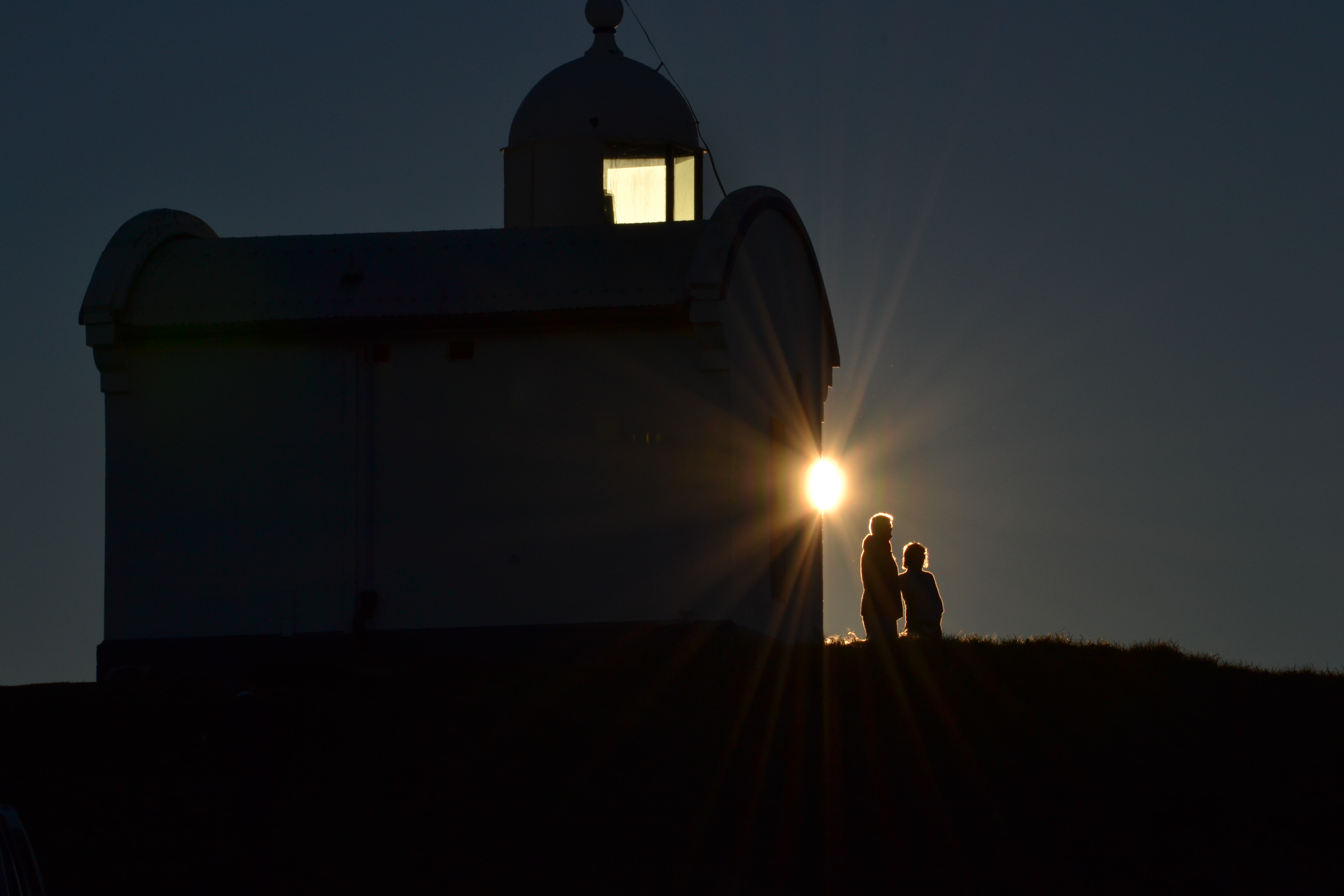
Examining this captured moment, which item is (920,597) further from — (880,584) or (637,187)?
(637,187)

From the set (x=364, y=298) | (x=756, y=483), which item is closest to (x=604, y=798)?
(x=756, y=483)

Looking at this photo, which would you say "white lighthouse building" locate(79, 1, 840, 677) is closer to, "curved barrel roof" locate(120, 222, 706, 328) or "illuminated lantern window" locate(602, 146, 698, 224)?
"curved barrel roof" locate(120, 222, 706, 328)

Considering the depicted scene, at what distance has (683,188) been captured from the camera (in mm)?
27859

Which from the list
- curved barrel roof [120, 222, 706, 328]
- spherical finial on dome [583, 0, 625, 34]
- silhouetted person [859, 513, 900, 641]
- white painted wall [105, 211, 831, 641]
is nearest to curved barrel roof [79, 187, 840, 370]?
curved barrel roof [120, 222, 706, 328]

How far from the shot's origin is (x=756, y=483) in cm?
2283

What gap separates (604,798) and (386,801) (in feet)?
6.56

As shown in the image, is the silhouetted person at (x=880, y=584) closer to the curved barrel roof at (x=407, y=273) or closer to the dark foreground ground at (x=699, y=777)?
the dark foreground ground at (x=699, y=777)

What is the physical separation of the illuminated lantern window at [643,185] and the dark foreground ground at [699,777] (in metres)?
8.41

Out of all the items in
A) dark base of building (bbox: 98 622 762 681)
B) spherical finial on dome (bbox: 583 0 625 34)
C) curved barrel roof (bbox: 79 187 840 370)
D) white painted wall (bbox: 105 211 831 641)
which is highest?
spherical finial on dome (bbox: 583 0 625 34)

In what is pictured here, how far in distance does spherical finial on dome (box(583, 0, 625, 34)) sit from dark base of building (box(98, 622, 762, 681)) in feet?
36.0

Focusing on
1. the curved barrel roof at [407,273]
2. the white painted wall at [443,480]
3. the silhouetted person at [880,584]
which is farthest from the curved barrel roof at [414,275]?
the silhouetted person at [880,584]

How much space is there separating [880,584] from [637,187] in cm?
891

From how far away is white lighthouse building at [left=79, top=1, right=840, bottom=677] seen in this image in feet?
72.0

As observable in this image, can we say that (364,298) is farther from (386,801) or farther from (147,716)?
(386,801)
